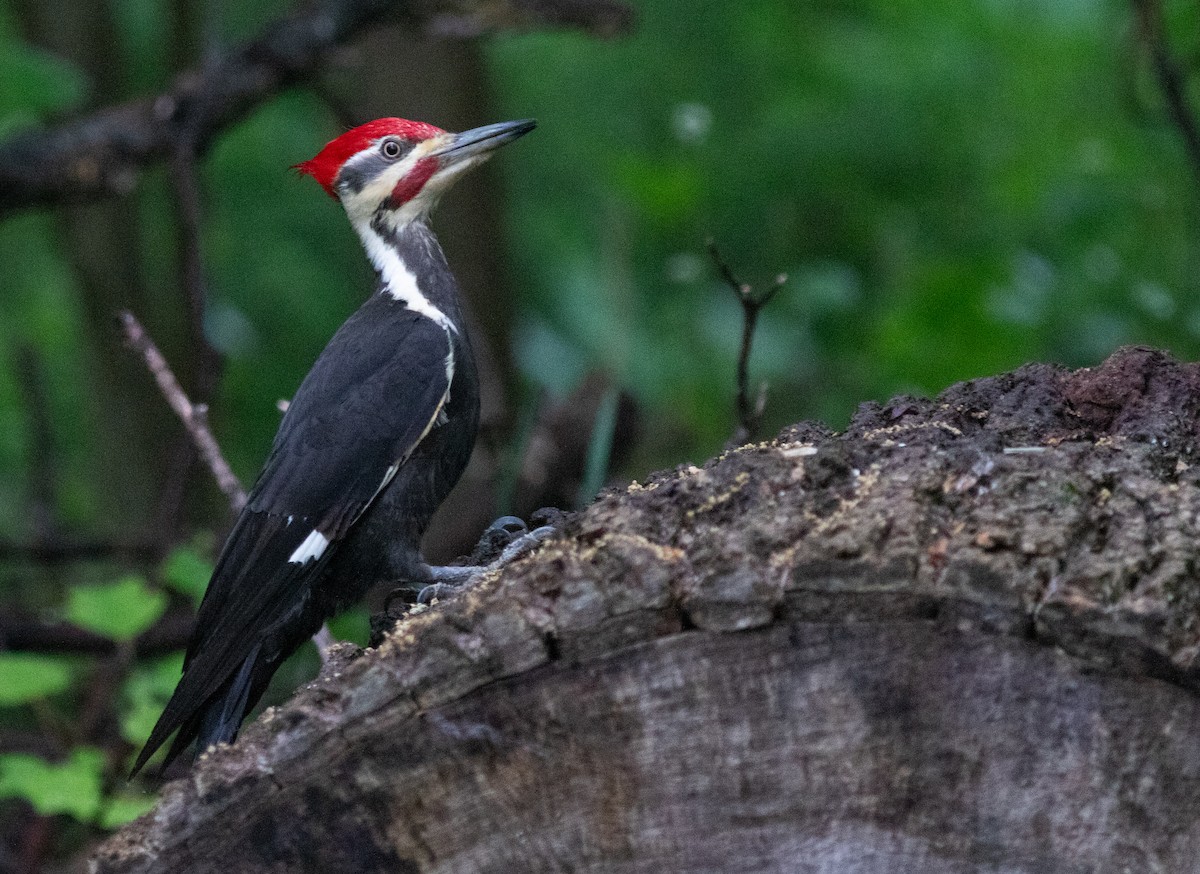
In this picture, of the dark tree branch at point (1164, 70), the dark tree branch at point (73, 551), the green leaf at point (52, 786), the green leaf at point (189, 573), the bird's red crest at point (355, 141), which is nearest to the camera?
the green leaf at point (52, 786)

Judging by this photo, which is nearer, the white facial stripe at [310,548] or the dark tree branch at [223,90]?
the white facial stripe at [310,548]

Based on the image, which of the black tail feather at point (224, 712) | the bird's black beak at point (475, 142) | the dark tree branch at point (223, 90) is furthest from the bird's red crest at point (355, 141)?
the dark tree branch at point (223, 90)

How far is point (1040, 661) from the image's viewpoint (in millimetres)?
1452

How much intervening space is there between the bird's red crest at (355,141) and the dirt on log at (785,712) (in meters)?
1.94

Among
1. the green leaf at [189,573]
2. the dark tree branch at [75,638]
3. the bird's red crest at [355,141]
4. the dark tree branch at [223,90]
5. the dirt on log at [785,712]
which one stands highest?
the dark tree branch at [223,90]

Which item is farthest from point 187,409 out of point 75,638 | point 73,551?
point 73,551

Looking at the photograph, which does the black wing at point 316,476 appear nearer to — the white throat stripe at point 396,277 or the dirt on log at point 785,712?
the white throat stripe at point 396,277

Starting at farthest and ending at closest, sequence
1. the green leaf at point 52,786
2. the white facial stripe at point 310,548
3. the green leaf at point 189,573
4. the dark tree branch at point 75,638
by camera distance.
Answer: the dark tree branch at point 75,638, the green leaf at point 189,573, the green leaf at point 52,786, the white facial stripe at point 310,548

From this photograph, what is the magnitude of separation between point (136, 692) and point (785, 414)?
125 inches

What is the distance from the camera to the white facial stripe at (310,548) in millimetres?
2717

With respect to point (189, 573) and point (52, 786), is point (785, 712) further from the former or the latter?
point (189, 573)

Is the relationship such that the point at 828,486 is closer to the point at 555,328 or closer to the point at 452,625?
the point at 452,625

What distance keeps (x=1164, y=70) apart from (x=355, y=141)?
90.7 inches

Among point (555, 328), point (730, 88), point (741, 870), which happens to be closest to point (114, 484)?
point (555, 328)
